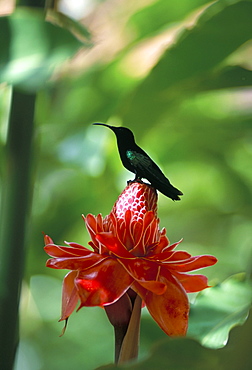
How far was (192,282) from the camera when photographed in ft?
0.75

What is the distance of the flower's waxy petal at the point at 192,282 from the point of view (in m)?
0.23

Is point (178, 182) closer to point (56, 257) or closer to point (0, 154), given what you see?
point (0, 154)

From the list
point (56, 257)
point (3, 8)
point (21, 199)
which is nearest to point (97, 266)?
point (56, 257)

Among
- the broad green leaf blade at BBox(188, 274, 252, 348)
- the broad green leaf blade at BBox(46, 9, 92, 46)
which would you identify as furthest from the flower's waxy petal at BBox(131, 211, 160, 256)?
the broad green leaf blade at BBox(46, 9, 92, 46)

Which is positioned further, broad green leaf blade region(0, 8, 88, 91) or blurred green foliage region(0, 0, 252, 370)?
blurred green foliage region(0, 0, 252, 370)

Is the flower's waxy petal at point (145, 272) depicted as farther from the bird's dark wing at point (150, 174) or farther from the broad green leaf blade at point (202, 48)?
the broad green leaf blade at point (202, 48)

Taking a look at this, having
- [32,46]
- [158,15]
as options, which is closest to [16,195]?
[32,46]

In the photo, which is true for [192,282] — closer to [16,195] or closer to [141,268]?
[141,268]

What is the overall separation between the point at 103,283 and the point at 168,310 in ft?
0.10

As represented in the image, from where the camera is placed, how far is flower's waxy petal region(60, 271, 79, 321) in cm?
21

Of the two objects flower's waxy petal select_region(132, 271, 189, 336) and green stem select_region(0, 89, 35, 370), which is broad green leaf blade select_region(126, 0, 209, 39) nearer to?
green stem select_region(0, 89, 35, 370)

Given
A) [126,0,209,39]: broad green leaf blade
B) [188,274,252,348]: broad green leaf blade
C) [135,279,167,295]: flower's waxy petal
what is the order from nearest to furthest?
[135,279,167,295]: flower's waxy petal
[188,274,252,348]: broad green leaf blade
[126,0,209,39]: broad green leaf blade

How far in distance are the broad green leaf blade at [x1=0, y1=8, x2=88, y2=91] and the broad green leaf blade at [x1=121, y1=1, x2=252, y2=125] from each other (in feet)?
0.27

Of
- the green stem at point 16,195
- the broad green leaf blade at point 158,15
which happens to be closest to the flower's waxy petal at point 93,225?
the green stem at point 16,195
